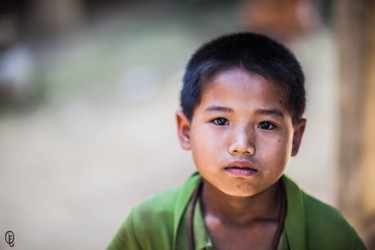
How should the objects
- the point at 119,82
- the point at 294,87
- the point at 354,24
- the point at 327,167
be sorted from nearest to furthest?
the point at 294,87 < the point at 354,24 < the point at 327,167 < the point at 119,82

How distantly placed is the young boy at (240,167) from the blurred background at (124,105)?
1.49ft

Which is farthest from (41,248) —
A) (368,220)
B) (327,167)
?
(327,167)

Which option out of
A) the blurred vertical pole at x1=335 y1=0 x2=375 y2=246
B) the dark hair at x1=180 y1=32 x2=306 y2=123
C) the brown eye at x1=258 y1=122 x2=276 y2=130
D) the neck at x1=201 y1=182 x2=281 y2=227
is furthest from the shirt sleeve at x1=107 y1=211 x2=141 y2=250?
the blurred vertical pole at x1=335 y1=0 x2=375 y2=246

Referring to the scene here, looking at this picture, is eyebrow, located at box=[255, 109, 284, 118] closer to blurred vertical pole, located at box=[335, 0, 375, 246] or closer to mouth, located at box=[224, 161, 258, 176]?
mouth, located at box=[224, 161, 258, 176]

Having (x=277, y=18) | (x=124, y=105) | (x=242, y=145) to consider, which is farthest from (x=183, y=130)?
(x=277, y=18)

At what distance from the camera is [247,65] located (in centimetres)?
174

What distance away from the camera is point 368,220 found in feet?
10.7

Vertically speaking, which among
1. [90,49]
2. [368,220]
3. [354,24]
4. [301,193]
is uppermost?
[90,49]

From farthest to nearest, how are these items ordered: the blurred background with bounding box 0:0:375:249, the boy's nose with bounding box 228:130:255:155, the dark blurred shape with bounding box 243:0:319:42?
the dark blurred shape with bounding box 243:0:319:42, the blurred background with bounding box 0:0:375:249, the boy's nose with bounding box 228:130:255:155

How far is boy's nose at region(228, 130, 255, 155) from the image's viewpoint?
164cm

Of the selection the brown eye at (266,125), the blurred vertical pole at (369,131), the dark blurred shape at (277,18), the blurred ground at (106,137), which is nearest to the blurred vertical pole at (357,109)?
the blurred vertical pole at (369,131)

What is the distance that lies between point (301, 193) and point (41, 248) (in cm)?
163

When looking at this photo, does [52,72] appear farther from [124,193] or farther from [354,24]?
[354,24]

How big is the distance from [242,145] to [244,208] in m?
0.30
